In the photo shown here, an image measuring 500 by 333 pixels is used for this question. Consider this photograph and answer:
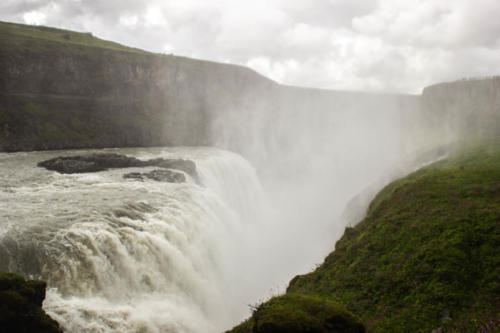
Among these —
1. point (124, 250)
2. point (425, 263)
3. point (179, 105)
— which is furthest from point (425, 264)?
point (179, 105)

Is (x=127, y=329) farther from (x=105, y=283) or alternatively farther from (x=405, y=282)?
(x=405, y=282)

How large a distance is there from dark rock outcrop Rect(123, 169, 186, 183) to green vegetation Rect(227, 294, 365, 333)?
17697 mm

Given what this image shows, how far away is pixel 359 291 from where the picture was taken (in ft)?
32.6

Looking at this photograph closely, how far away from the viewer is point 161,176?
23750 millimetres

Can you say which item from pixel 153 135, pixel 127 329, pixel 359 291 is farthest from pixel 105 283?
pixel 153 135

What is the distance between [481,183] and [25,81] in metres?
49.1

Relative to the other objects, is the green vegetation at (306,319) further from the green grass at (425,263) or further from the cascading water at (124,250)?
the cascading water at (124,250)

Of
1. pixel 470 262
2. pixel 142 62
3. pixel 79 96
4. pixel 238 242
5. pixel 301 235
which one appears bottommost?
pixel 301 235

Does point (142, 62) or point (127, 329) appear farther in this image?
point (142, 62)

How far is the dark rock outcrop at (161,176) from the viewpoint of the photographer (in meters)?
23.0

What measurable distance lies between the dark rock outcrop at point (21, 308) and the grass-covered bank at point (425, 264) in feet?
15.4

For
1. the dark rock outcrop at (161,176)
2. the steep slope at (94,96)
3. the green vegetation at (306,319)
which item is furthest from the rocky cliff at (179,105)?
the green vegetation at (306,319)

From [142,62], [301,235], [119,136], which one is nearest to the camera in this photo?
[301,235]

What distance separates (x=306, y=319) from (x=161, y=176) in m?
19.5
